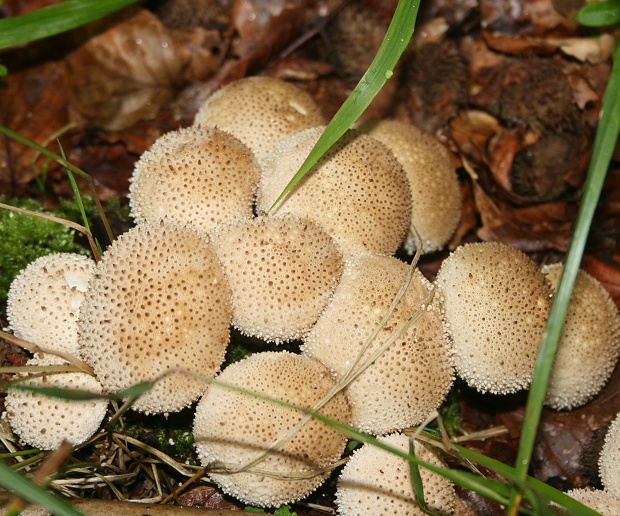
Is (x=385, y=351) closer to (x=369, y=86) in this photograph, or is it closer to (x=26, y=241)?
(x=369, y=86)

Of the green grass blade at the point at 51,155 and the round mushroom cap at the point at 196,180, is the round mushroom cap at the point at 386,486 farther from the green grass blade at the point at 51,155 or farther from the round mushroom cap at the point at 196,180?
the green grass blade at the point at 51,155

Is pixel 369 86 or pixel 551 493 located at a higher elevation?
pixel 369 86

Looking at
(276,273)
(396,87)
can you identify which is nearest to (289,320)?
(276,273)

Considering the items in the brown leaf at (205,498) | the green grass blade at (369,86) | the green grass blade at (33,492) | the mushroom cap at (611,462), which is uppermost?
the green grass blade at (369,86)

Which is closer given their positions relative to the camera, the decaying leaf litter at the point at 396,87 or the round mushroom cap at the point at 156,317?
the round mushroom cap at the point at 156,317

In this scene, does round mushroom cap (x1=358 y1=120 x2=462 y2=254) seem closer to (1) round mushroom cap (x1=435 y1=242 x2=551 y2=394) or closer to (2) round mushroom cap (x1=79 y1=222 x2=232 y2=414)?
(1) round mushroom cap (x1=435 y1=242 x2=551 y2=394)

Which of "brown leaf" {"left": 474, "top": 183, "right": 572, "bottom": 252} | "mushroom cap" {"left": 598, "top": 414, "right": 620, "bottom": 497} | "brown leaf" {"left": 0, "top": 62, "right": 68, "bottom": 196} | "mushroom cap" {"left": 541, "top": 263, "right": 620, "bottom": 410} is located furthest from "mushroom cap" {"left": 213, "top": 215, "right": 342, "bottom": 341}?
"brown leaf" {"left": 0, "top": 62, "right": 68, "bottom": 196}

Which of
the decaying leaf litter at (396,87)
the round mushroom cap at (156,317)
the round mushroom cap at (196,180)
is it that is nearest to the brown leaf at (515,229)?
the decaying leaf litter at (396,87)
